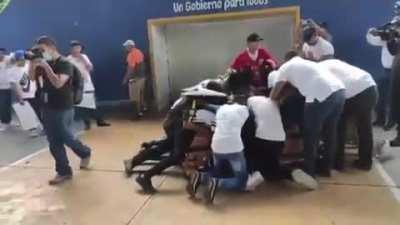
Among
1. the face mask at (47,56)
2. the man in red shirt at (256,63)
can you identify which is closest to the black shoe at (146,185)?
the face mask at (47,56)

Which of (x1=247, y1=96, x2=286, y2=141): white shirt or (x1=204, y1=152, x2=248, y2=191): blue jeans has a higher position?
(x1=247, y1=96, x2=286, y2=141): white shirt

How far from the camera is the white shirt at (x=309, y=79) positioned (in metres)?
4.71

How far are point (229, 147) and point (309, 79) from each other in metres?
1.11

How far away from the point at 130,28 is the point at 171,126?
5099 mm

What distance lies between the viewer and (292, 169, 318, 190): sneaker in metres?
4.78

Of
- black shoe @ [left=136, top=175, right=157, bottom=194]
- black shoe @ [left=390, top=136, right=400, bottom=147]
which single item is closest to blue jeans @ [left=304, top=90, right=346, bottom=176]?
black shoe @ [left=390, top=136, right=400, bottom=147]

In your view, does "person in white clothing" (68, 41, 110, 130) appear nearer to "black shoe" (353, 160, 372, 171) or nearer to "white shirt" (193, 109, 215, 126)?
"white shirt" (193, 109, 215, 126)

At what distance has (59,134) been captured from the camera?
5.33m

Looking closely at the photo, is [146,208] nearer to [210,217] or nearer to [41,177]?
[210,217]

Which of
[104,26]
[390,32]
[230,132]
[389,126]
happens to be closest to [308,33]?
[230,132]

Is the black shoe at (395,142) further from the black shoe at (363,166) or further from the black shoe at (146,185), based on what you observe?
the black shoe at (146,185)

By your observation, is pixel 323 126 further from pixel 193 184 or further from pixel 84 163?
pixel 84 163

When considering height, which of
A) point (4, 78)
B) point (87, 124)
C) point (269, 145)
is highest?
point (4, 78)

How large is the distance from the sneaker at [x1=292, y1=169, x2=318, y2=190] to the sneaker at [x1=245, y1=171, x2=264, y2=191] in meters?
0.37
